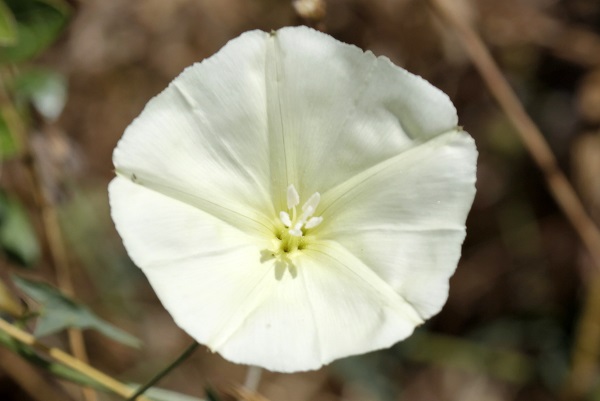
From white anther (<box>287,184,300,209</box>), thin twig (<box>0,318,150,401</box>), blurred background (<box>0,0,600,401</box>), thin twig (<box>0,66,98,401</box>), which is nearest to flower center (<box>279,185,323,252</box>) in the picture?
white anther (<box>287,184,300,209</box>)

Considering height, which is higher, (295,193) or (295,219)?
(295,193)

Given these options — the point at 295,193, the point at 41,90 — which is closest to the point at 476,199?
the point at 295,193

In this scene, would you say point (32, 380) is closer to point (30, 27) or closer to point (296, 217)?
point (30, 27)

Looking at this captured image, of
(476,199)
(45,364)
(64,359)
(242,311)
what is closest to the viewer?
(242,311)


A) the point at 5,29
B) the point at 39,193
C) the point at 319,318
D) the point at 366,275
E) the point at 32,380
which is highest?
the point at 5,29

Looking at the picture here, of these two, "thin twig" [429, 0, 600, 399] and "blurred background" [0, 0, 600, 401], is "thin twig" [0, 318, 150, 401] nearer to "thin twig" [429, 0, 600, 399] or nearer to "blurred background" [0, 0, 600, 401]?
"blurred background" [0, 0, 600, 401]

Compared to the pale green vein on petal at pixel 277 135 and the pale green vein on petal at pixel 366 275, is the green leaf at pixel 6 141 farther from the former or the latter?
the pale green vein on petal at pixel 366 275

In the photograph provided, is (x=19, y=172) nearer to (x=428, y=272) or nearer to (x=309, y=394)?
(x=309, y=394)
